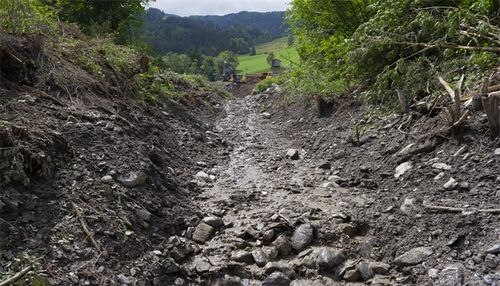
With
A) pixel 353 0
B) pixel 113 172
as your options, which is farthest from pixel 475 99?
pixel 353 0

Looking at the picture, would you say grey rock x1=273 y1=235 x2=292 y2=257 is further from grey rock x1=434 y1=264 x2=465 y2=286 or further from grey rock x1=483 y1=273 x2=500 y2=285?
grey rock x1=483 y1=273 x2=500 y2=285

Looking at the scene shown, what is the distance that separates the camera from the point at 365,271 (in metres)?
3.56

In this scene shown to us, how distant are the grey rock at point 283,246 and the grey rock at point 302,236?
66mm

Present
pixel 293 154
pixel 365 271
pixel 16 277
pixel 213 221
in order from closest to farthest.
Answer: pixel 16 277 → pixel 365 271 → pixel 213 221 → pixel 293 154

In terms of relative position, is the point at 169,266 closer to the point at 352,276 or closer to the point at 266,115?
the point at 352,276

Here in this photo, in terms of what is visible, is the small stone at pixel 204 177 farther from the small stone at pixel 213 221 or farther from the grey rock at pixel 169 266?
the grey rock at pixel 169 266

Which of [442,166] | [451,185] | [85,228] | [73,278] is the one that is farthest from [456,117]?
[73,278]

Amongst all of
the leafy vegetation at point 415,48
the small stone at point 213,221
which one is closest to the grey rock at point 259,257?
the small stone at point 213,221

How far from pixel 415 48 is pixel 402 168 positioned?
264cm

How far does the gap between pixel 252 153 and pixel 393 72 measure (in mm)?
2846

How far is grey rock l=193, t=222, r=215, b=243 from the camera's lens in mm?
4205

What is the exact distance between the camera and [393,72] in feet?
22.5

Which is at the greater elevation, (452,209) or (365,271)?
(452,209)

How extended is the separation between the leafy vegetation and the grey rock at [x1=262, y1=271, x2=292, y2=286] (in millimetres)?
4124
